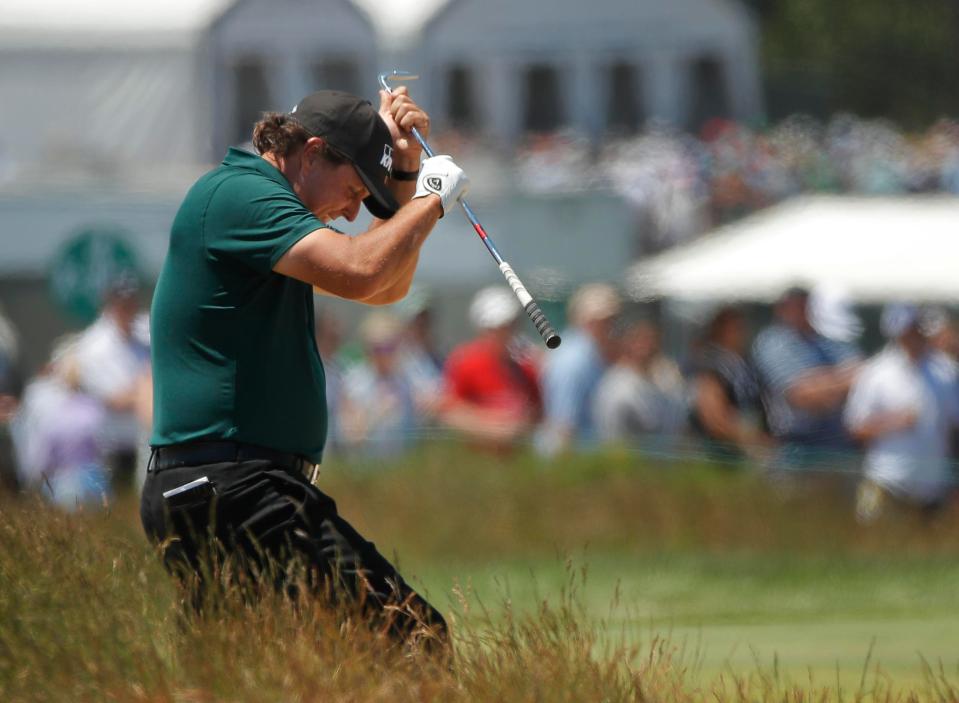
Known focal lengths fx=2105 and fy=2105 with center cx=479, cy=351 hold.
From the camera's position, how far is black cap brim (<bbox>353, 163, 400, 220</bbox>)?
6.04 meters

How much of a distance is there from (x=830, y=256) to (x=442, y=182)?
14.5 metres

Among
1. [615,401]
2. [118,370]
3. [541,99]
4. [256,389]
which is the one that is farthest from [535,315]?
[541,99]

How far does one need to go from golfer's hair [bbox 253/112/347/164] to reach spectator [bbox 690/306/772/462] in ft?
28.5

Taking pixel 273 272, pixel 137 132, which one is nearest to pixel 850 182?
pixel 137 132

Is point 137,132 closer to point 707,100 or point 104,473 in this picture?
point 707,100

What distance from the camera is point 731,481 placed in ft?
47.0

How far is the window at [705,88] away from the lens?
31.5m

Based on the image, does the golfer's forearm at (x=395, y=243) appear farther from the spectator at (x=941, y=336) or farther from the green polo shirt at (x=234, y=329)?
the spectator at (x=941, y=336)

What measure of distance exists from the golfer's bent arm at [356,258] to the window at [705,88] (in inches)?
1025

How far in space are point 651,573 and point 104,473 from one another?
3.54m

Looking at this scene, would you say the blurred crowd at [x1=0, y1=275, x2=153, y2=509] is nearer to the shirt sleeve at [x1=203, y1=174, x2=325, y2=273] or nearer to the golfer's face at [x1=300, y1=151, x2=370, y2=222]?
the golfer's face at [x1=300, y1=151, x2=370, y2=222]

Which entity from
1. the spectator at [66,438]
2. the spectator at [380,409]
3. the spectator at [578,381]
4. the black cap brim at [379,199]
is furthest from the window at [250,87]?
the black cap brim at [379,199]

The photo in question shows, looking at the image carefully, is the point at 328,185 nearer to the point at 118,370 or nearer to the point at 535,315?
the point at 535,315

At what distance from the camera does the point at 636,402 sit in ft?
49.0
